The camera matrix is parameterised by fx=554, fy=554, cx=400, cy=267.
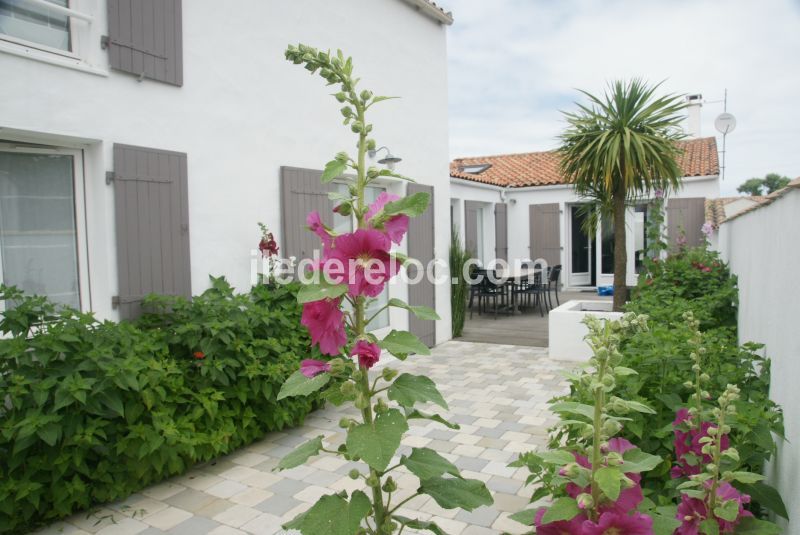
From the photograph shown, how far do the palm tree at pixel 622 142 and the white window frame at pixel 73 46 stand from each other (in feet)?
17.7

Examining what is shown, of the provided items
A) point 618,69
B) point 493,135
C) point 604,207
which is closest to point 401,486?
point 604,207

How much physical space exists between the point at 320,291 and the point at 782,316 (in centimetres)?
179

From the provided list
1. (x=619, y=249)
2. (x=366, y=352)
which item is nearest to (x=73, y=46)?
(x=366, y=352)

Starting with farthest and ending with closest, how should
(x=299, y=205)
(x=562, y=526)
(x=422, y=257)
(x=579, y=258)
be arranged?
1. (x=579, y=258)
2. (x=422, y=257)
3. (x=299, y=205)
4. (x=562, y=526)

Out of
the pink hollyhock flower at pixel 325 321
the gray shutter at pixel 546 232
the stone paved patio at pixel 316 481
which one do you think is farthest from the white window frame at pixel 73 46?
the gray shutter at pixel 546 232

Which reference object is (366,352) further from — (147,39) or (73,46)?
(147,39)

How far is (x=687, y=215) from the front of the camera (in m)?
12.8

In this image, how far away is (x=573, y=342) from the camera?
7156 millimetres

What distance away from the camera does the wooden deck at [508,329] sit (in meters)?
8.43

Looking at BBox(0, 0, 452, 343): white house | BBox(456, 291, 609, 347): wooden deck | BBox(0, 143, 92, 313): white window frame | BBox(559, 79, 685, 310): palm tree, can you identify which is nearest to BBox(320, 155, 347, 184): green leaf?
BBox(0, 0, 452, 343): white house

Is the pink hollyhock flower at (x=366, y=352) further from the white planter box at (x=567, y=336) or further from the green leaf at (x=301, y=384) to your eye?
the white planter box at (x=567, y=336)

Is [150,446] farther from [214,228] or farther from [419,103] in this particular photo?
[419,103]

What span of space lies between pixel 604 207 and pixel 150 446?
6232mm

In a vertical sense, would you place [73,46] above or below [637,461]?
above
